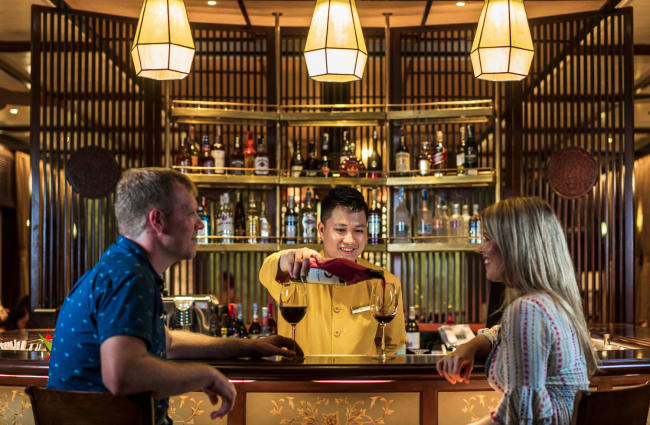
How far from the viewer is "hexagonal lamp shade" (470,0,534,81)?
135 inches

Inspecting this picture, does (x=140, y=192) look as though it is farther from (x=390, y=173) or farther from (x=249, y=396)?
(x=390, y=173)

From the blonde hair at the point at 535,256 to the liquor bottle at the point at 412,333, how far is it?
2.80 m

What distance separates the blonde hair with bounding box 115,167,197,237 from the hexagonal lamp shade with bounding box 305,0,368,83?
1679 millimetres

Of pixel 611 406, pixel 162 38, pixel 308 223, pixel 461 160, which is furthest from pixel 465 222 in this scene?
pixel 611 406

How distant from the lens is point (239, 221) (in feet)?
18.1

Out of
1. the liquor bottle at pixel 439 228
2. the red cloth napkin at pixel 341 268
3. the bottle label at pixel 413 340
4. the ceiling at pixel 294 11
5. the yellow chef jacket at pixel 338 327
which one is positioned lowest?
the bottle label at pixel 413 340

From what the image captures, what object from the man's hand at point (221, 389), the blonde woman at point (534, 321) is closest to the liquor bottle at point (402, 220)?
the blonde woman at point (534, 321)

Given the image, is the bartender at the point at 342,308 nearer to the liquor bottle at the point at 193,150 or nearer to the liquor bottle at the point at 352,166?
the liquor bottle at the point at 352,166

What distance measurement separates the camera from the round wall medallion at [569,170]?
554 centimetres

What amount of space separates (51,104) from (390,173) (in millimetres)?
2539

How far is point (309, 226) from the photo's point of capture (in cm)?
→ 519

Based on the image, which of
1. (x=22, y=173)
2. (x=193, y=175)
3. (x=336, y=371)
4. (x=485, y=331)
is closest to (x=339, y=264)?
(x=336, y=371)

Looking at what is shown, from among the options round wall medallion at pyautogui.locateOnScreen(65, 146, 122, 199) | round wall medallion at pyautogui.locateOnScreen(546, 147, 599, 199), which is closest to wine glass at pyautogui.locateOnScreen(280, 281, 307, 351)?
round wall medallion at pyautogui.locateOnScreen(65, 146, 122, 199)

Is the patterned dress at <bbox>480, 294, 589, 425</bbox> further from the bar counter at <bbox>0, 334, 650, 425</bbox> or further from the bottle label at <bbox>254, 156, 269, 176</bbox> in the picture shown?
the bottle label at <bbox>254, 156, 269, 176</bbox>
